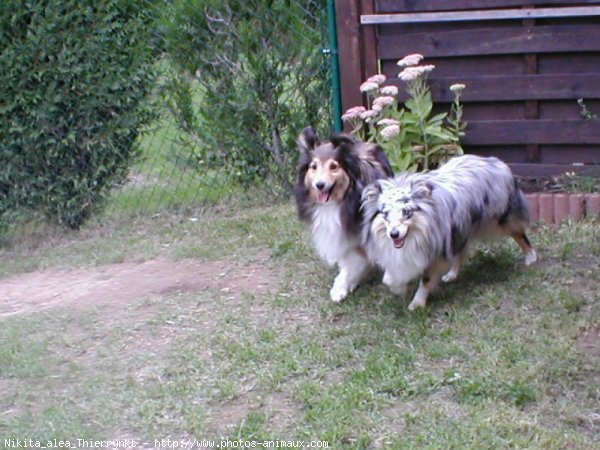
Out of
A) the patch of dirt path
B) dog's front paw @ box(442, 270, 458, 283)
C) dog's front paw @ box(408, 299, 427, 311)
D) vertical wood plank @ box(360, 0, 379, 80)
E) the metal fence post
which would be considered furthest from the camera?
the metal fence post

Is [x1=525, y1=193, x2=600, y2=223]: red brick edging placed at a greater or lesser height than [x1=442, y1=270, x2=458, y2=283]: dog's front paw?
greater

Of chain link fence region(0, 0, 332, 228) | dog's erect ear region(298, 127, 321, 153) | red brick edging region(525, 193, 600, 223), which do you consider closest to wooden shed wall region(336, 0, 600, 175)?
red brick edging region(525, 193, 600, 223)

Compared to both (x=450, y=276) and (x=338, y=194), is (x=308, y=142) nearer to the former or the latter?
(x=338, y=194)

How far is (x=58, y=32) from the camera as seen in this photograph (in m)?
8.14

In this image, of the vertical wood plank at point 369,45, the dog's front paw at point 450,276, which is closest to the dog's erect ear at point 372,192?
the dog's front paw at point 450,276

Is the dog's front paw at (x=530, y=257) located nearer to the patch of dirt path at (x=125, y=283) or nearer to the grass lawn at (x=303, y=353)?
the grass lawn at (x=303, y=353)

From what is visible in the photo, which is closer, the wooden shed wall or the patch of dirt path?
the patch of dirt path

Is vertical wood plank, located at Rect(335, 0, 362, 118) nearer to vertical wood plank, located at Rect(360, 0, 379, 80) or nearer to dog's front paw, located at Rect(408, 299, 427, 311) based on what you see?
vertical wood plank, located at Rect(360, 0, 379, 80)

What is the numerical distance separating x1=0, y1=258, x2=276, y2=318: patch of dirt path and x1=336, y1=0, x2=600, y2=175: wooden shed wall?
2.04 meters

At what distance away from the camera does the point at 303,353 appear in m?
5.25

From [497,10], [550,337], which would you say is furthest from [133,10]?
[550,337]

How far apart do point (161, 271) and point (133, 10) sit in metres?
2.70

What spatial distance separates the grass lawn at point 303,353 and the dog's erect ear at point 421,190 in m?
0.71

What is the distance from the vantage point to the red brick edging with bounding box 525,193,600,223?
672cm
